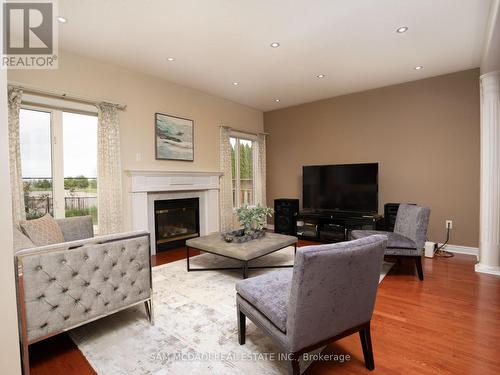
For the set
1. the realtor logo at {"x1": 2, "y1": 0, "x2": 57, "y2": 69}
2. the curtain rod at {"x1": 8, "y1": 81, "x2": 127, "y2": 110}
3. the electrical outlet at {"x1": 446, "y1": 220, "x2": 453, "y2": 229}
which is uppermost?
the realtor logo at {"x1": 2, "y1": 0, "x2": 57, "y2": 69}

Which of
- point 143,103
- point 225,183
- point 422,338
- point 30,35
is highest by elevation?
point 30,35

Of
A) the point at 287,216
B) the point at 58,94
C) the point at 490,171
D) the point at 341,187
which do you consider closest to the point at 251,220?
the point at 287,216

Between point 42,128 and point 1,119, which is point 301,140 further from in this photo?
point 1,119

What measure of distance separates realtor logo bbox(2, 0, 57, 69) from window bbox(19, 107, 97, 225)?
0.56 meters

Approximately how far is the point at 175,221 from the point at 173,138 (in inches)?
59.1

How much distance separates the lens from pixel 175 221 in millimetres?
4664

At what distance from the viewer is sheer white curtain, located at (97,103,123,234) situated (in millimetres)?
3514

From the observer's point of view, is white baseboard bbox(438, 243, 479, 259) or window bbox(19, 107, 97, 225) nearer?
window bbox(19, 107, 97, 225)

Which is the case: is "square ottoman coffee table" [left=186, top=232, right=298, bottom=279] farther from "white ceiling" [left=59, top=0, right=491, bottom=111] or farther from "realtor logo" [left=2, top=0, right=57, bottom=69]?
"realtor logo" [left=2, top=0, right=57, bottom=69]

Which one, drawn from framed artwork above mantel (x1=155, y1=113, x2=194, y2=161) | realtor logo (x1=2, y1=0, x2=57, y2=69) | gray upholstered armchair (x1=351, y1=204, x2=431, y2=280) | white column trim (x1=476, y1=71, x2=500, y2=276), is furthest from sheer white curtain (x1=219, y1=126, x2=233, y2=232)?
white column trim (x1=476, y1=71, x2=500, y2=276)

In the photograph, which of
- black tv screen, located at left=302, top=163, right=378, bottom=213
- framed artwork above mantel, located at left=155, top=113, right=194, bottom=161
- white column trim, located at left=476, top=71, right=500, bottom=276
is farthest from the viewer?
black tv screen, located at left=302, top=163, right=378, bottom=213

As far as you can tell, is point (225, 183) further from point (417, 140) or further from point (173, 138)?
point (417, 140)

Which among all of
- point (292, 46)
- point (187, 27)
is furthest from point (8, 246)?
point (292, 46)

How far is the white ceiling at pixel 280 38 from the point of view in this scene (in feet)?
7.95
